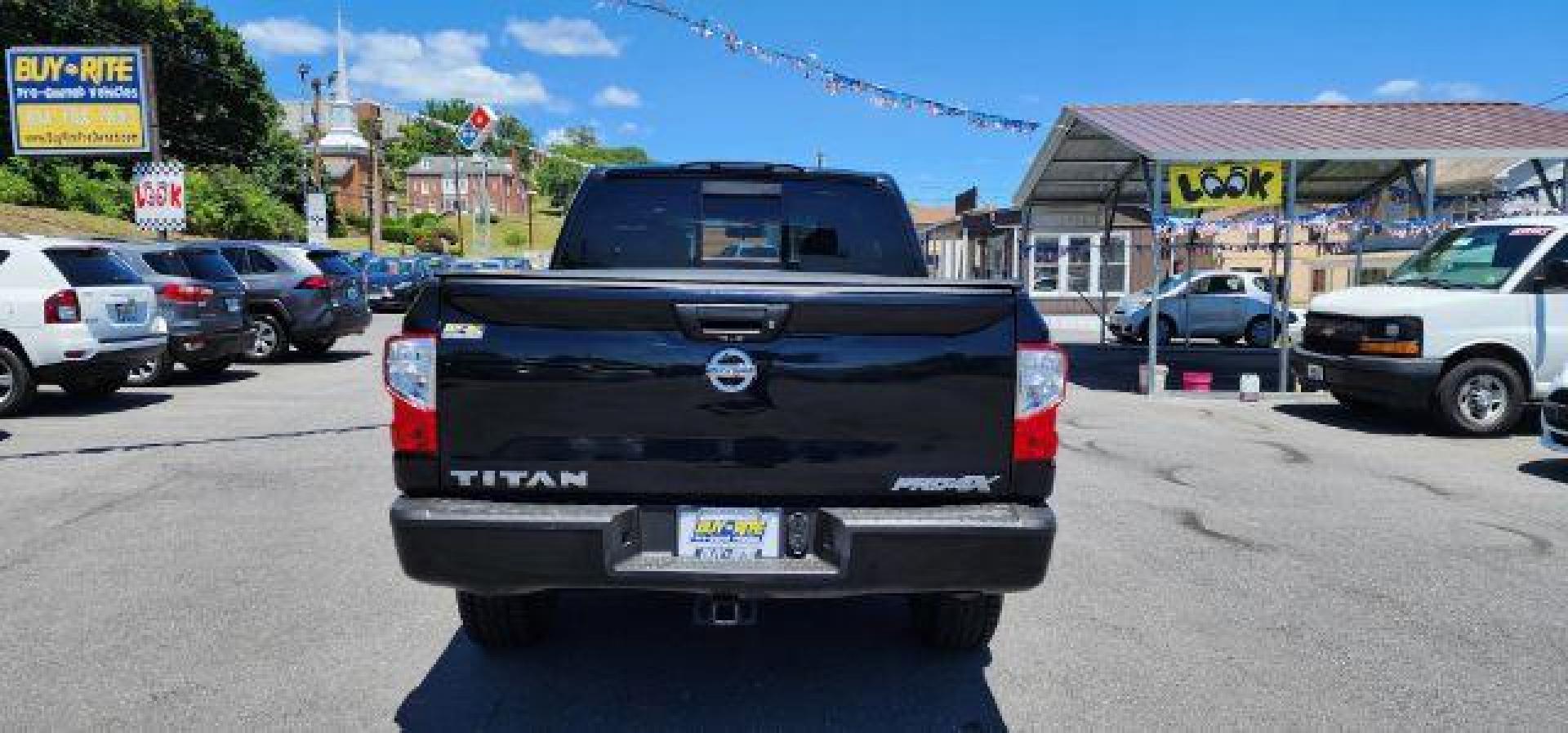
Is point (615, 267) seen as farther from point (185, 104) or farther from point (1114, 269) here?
point (185, 104)

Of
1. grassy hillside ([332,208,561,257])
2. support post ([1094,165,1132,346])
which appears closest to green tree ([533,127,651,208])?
grassy hillside ([332,208,561,257])

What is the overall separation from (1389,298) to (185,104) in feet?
202

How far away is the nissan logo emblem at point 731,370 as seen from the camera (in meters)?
3.11

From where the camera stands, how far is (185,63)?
55562 mm

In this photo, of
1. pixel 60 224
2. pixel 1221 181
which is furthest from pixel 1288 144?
pixel 60 224

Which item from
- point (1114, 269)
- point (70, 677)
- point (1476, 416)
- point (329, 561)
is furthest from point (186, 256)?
point (1114, 269)

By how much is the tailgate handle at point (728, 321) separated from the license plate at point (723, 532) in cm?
52

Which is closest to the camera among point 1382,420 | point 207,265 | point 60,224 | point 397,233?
point 1382,420

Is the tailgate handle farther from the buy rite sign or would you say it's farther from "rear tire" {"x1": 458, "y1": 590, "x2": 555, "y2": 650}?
the buy rite sign

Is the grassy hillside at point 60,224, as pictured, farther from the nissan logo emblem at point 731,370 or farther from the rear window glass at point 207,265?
the nissan logo emblem at point 731,370

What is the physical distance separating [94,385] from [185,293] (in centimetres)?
198

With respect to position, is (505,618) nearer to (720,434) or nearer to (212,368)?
(720,434)

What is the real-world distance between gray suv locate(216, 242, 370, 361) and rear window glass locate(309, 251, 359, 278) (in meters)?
0.01

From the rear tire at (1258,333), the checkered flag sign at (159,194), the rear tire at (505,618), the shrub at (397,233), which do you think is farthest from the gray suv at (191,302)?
the shrub at (397,233)
